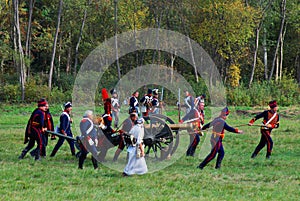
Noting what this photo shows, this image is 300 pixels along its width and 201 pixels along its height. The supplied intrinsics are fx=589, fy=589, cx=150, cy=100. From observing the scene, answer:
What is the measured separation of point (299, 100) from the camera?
40.2 m

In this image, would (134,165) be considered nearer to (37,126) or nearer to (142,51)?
(37,126)

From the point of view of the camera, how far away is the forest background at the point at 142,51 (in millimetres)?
39281

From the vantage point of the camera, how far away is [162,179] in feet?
43.8

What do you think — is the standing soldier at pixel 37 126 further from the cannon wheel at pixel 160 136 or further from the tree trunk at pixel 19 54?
the tree trunk at pixel 19 54

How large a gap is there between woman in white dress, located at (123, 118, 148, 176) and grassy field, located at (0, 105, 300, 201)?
0.61ft

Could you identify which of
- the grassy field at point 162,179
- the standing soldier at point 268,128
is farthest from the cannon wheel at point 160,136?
the standing soldier at point 268,128

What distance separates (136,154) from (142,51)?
104ft

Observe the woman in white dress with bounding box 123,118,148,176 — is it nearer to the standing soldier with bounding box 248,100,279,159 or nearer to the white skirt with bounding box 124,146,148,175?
the white skirt with bounding box 124,146,148,175

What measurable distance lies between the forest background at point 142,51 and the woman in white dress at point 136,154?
23.1m

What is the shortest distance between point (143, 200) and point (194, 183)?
2.10m

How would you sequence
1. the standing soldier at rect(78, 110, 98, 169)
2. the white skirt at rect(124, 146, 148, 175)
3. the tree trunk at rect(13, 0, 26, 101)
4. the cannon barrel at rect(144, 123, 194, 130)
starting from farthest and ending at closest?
the tree trunk at rect(13, 0, 26, 101), the cannon barrel at rect(144, 123, 194, 130), the standing soldier at rect(78, 110, 98, 169), the white skirt at rect(124, 146, 148, 175)

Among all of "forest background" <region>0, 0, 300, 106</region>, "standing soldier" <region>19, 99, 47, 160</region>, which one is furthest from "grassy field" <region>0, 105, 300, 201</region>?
"forest background" <region>0, 0, 300, 106</region>

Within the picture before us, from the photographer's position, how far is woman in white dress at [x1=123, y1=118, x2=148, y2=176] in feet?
44.8

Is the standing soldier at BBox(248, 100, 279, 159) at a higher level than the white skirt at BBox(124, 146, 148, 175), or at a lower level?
higher
